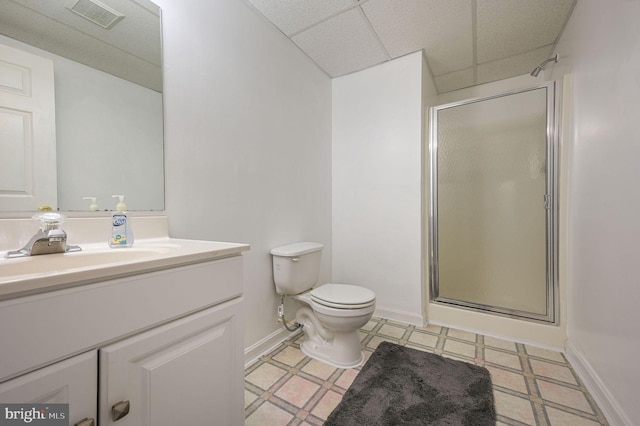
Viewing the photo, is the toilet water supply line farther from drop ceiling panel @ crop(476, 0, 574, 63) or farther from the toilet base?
drop ceiling panel @ crop(476, 0, 574, 63)

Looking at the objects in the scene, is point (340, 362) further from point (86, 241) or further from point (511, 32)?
point (511, 32)

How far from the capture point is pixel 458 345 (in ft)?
5.82

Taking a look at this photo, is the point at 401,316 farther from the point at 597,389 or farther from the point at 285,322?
the point at 597,389

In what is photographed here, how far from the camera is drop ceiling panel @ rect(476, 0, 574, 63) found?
1.58m

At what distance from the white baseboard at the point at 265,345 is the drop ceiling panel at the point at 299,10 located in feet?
6.75

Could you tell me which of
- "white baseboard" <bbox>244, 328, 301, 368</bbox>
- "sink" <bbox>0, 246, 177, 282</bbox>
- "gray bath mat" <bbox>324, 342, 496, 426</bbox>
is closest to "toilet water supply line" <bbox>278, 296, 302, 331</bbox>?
"white baseboard" <bbox>244, 328, 301, 368</bbox>

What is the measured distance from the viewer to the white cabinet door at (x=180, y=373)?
1.94 ft

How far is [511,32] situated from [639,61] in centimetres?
109

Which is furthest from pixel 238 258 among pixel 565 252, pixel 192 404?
pixel 565 252

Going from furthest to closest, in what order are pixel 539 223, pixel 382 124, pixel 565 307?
pixel 382 124
pixel 539 223
pixel 565 307

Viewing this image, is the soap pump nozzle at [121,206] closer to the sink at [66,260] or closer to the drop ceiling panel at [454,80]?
the sink at [66,260]

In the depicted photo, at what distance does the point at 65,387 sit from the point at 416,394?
4.46ft

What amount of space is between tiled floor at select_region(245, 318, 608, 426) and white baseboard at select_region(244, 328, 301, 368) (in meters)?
0.04

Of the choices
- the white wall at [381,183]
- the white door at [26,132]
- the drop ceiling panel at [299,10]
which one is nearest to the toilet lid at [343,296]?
the white wall at [381,183]
